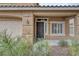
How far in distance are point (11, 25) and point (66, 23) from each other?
503 cm

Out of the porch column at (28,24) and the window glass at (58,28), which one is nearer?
the porch column at (28,24)

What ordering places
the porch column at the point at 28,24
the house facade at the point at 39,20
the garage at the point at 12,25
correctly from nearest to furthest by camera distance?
the house facade at the point at 39,20 → the porch column at the point at 28,24 → the garage at the point at 12,25

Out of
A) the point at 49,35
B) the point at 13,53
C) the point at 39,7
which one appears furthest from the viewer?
the point at 49,35

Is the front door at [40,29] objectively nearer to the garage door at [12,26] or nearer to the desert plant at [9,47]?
the garage door at [12,26]

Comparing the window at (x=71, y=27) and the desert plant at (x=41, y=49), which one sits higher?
the window at (x=71, y=27)

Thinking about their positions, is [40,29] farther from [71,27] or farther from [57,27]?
[71,27]

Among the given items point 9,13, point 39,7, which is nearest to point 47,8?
point 39,7

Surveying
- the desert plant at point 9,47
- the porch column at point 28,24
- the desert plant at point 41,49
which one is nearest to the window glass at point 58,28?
the porch column at point 28,24

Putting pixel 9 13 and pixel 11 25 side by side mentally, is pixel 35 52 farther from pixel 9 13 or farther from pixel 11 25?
pixel 11 25

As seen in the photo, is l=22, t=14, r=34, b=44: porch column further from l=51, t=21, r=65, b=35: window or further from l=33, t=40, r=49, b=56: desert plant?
l=33, t=40, r=49, b=56: desert plant

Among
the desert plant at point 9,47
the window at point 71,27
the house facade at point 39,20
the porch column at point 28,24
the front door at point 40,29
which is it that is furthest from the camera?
the front door at point 40,29

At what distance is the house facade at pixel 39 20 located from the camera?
41.9 ft

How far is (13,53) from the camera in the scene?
4.70m

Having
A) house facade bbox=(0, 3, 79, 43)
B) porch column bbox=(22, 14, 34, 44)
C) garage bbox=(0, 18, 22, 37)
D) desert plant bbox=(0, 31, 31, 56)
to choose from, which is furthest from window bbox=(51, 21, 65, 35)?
desert plant bbox=(0, 31, 31, 56)
